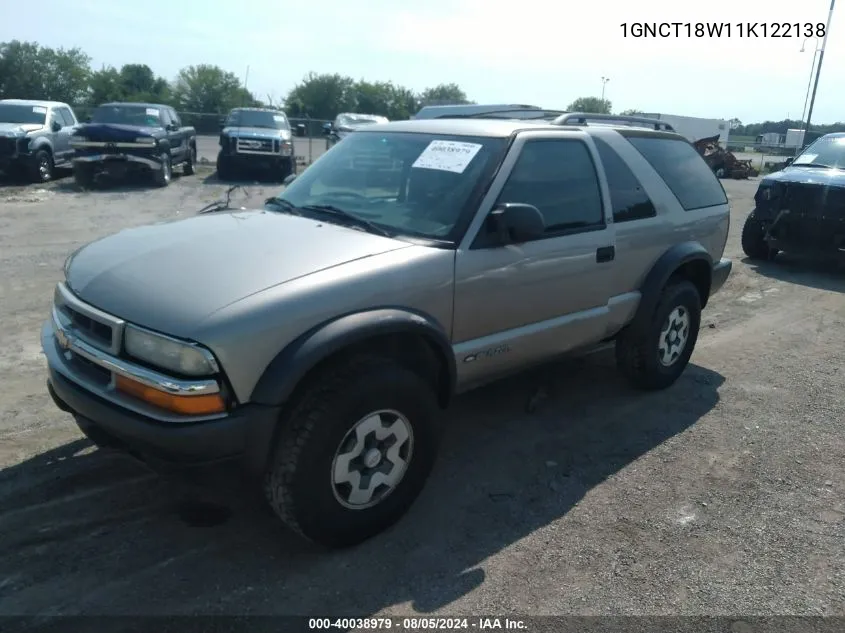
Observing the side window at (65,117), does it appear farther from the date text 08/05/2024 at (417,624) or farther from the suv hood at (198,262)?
the date text 08/05/2024 at (417,624)

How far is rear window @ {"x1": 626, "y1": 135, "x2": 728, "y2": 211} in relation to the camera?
191 inches

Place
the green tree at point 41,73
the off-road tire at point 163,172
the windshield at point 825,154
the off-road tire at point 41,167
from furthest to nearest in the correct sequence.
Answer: the green tree at point 41,73
the off-road tire at point 163,172
the off-road tire at point 41,167
the windshield at point 825,154

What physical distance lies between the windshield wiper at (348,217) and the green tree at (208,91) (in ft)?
197

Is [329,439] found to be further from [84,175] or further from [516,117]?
[84,175]

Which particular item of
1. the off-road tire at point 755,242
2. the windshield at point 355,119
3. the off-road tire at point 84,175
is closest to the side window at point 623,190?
the off-road tire at point 755,242

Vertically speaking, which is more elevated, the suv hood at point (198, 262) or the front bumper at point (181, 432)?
the suv hood at point (198, 262)

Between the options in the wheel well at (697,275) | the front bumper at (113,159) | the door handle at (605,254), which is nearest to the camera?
A: the door handle at (605,254)

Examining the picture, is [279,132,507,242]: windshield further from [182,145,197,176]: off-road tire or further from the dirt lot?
[182,145,197,176]: off-road tire

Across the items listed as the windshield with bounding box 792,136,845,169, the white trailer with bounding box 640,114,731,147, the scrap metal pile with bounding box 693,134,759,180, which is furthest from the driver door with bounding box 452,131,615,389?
the white trailer with bounding box 640,114,731,147

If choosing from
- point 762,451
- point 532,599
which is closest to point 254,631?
point 532,599

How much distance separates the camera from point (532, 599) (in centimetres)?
283

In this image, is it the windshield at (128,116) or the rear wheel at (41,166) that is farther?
the windshield at (128,116)

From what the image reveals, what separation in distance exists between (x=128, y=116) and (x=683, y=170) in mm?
14054

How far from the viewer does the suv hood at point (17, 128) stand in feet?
47.2
